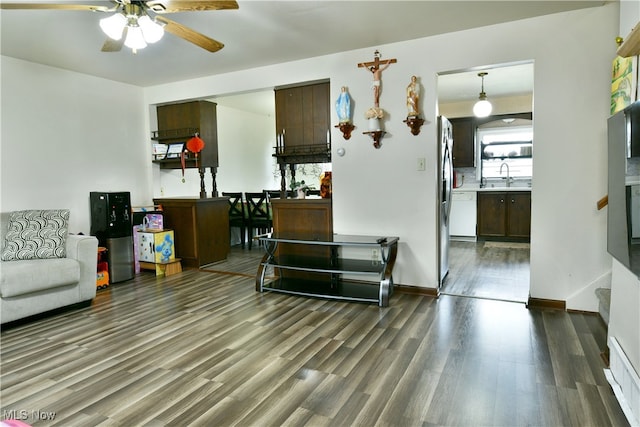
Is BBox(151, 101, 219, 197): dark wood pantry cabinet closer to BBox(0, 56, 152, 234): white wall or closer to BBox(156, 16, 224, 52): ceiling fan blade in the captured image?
BBox(0, 56, 152, 234): white wall

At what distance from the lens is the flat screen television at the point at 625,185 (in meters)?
1.70

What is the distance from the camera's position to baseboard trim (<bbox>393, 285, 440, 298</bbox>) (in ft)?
12.0

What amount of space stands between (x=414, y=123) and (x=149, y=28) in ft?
7.57

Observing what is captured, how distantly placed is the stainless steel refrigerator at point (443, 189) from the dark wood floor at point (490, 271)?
26 centimetres

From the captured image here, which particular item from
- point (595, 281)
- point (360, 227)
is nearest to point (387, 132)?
point (360, 227)

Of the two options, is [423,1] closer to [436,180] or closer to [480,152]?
[436,180]

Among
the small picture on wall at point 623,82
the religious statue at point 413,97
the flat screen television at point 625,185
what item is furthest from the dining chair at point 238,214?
the flat screen television at point 625,185

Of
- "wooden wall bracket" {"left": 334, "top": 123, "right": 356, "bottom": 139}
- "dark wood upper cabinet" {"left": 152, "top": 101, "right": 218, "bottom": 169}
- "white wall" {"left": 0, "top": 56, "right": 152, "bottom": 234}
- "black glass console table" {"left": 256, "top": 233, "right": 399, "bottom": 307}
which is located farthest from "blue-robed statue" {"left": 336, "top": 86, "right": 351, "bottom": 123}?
"white wall" {"left": 0, "top": 56, "right": 152, "bottom": 234}

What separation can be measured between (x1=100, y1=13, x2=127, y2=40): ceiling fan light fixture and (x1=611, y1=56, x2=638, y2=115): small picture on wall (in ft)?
9.76

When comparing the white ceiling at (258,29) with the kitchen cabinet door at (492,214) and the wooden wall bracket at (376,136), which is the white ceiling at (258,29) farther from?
the kitchen cabinet door at (492,214)

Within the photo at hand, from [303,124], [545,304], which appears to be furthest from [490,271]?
[303,124]

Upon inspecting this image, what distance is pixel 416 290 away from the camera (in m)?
3.74

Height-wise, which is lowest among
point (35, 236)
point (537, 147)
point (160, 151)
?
point (35, 236)

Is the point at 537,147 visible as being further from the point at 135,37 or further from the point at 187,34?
the point at 135,37
